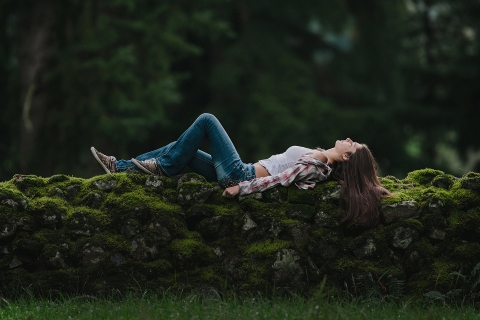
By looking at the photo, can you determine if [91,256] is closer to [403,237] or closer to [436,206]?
[403,237]

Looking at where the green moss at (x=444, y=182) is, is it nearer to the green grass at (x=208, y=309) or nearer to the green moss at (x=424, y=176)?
the green moss at (x=424, y=176)

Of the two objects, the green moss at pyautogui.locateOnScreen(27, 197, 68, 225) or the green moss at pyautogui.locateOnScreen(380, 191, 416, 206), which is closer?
the green moss at pyautogui.locateOnScreen(27, 197, 68, 225)

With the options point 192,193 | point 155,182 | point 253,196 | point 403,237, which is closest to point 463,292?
point 403,237

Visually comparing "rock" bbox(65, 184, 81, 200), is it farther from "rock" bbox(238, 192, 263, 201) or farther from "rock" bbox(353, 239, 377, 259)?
"rock" bbox(353, 239, 377, 259)

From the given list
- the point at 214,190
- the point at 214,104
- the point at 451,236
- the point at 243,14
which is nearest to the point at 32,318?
the point at 214,190

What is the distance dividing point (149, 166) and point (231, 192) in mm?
803

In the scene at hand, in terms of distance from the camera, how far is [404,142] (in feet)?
67.0

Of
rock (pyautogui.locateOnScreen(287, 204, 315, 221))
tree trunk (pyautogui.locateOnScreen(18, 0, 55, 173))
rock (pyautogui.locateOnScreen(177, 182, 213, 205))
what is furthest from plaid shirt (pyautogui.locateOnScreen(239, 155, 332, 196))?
tree trunk (pyautogui.locateOnScreen(18, 0, 55, 173))

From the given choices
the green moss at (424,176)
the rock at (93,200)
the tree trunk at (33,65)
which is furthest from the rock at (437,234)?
the tree trunk at (33,65)

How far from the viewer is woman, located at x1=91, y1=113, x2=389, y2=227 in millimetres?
5841

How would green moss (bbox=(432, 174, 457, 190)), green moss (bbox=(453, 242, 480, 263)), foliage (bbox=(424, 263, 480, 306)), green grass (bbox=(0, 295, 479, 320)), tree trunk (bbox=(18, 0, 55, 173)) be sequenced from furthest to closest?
tree trunk (bbox=(18, 0, 55, 173)), green moss (bbox=(432, 174, 457, 190)), green moss (bbox=(453, 242, 480, 263)), foliage (bbox=(424, 263, 480, 306)), green grass (bbox=(0, 295, 479, 320))

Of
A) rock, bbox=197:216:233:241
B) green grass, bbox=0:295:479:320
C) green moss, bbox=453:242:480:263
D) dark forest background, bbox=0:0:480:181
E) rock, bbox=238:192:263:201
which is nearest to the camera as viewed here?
green grass, bbox=0:295:479:320

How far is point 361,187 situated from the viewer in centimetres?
593

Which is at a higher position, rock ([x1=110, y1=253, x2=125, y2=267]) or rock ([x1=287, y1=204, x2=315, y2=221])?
rock ([x1=287, y1=204, x2=315, y2=221])
